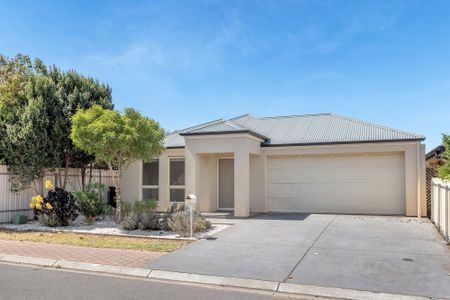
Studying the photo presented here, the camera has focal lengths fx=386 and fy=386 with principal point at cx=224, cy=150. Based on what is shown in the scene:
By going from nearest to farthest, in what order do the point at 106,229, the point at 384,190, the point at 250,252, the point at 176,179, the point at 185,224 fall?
the point at 250,252
the point at 185,224
the point at 106,229
the point at 384,190
the point at 176,179

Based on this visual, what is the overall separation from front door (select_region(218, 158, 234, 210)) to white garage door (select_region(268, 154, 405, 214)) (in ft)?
5.54

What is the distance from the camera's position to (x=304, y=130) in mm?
17781

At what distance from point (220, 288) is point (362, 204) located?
35.5ft

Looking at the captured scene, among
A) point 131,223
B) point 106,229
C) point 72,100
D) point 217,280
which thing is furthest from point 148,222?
point 72,100

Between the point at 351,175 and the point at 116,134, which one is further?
the point at 351,175

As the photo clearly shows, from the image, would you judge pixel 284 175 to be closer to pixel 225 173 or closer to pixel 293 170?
pixel 293 170

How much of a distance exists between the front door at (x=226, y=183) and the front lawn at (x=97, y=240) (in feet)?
21.3

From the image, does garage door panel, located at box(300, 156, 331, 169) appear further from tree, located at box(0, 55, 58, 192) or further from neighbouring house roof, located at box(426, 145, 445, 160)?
tree, located at box(0, 55, 58, 192)

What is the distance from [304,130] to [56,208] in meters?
10.9

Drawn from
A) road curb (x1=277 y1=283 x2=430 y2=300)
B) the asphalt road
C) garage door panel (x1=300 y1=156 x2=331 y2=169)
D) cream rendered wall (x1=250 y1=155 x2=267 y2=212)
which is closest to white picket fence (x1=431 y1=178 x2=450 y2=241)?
→ garage door panel (x1=300 y1=156 x2=331 y2=169)

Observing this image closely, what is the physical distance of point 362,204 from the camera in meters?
15.9

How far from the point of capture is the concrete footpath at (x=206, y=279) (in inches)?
243

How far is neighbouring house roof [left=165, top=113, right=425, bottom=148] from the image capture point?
15.4m

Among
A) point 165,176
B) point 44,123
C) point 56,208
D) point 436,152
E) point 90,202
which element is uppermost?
point 44,123
